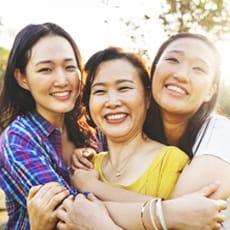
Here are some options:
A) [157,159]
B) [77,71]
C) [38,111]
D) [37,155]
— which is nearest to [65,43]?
[77,71]

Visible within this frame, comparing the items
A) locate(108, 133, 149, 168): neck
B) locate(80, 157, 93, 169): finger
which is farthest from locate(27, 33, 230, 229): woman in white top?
locate(80, 157, 93, 169): finger

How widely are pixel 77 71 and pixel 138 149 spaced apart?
61 centimetres

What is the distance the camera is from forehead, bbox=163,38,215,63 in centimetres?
292

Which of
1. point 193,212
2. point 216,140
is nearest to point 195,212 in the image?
point 193,212

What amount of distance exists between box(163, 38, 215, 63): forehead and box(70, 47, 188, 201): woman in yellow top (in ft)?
0.69

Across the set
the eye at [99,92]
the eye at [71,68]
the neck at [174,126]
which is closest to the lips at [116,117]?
the eye at [99,92]

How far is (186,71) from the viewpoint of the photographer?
2883 millimetres

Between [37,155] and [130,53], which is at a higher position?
[130,53]

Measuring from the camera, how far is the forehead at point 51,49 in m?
3.19

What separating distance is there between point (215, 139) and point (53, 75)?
99 cm

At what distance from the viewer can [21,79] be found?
3.37 m

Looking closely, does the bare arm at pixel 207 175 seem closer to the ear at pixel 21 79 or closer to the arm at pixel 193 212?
the arm at pixel 193 212

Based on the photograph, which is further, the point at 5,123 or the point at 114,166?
the point at 5,123

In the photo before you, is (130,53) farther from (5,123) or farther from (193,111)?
(5,123)
